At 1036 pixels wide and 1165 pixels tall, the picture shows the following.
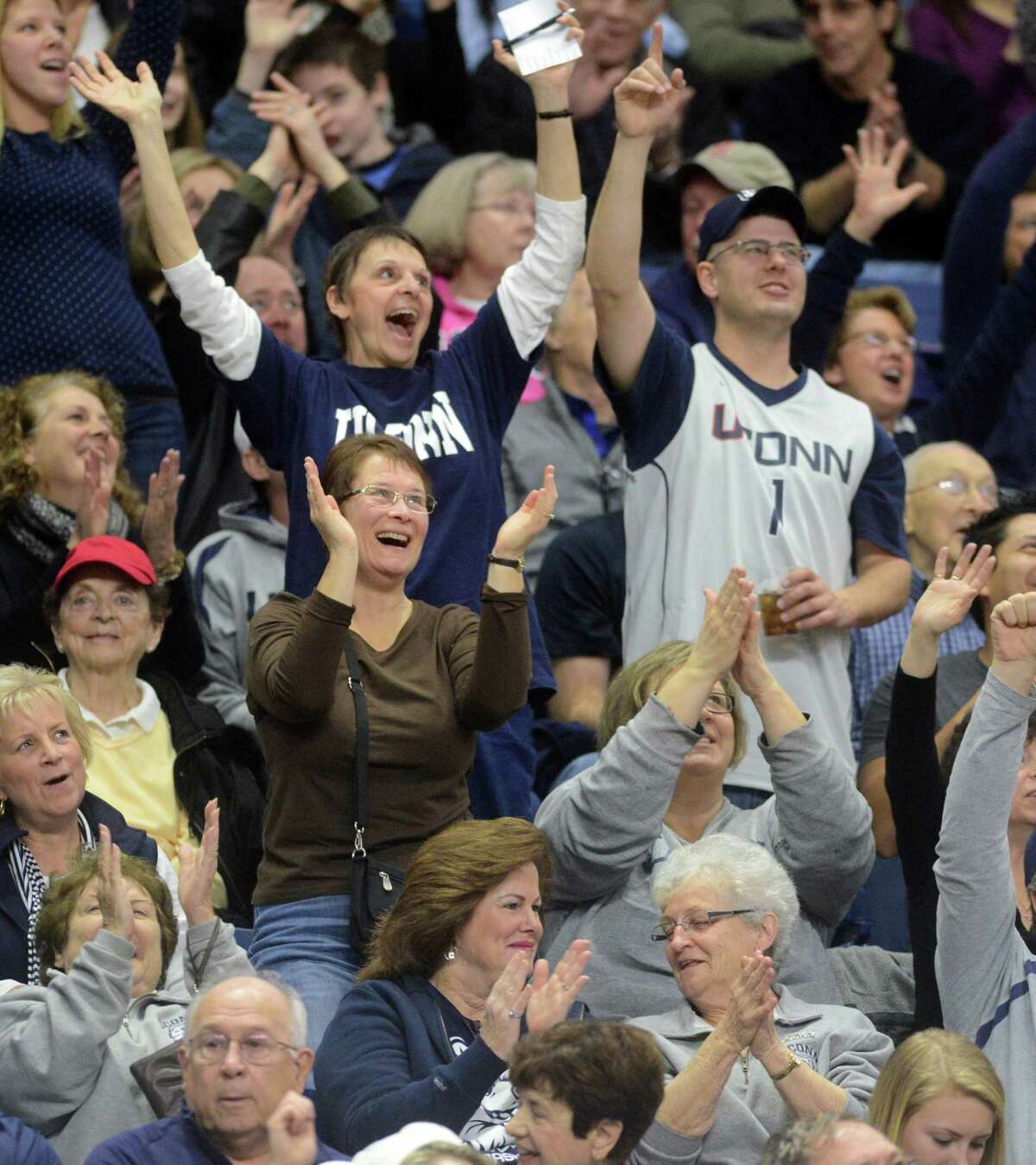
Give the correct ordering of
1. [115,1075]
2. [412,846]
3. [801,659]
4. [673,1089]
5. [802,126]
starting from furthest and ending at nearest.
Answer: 1. [802,126]
2. [801,659]
3. [412,846]
4. [115,1075]
5. [673,1089]

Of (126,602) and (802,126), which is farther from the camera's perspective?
(802,126)

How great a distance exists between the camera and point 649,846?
4.75m

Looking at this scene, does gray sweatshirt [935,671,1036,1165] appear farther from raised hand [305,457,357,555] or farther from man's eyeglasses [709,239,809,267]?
man's eyeglasses [709,239,809,267]

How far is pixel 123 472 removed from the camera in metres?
5.93

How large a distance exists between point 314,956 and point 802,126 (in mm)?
4950

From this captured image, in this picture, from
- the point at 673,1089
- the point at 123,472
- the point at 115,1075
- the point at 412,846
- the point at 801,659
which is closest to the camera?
the point at 673,1089

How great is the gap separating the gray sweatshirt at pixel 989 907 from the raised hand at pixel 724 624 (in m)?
0.49

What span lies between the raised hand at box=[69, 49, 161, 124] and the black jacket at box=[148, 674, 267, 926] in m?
1.33

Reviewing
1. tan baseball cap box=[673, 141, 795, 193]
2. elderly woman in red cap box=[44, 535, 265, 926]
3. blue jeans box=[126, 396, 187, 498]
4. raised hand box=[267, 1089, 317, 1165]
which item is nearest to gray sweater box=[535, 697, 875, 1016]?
elderly woman in red cap box=[44, 535, 265, 926]

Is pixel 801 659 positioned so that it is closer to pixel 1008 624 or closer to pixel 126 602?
pixel 1008 624

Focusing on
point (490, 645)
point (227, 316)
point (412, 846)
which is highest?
point (227, 316)

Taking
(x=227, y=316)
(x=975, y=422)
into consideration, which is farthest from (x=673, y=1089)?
(x=975, y=422)

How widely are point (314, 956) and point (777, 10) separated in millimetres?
6202

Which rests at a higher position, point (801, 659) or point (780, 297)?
point (780, 297)
